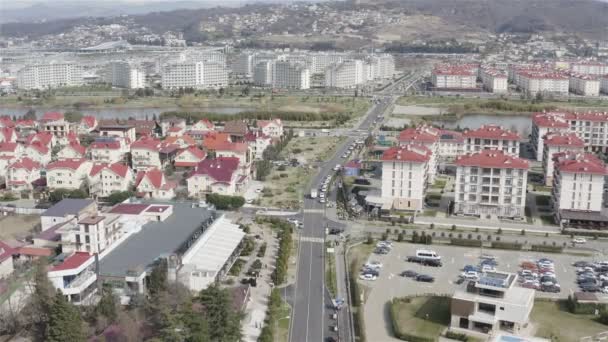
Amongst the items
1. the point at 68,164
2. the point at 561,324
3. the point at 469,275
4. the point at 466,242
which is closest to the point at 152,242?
the point at 469,275

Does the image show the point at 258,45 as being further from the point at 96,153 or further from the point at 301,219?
the point at 301,219

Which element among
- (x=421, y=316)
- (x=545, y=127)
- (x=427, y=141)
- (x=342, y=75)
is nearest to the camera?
(x=421, y=316)

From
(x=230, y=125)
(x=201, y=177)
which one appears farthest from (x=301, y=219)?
(x=230, y=125)

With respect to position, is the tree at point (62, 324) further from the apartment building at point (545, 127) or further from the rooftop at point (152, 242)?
the apartment building at point (545, 127)

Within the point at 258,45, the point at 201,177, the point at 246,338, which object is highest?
the point at 258,45

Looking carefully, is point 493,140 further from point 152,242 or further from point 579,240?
point 152,242

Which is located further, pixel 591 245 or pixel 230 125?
pixel 230 125
